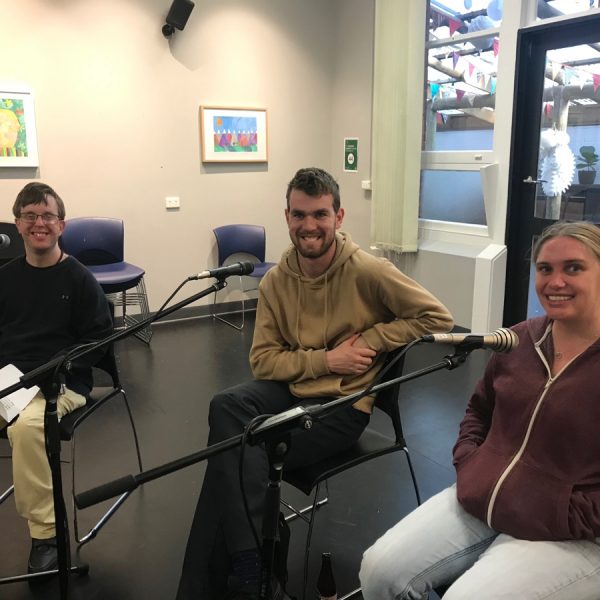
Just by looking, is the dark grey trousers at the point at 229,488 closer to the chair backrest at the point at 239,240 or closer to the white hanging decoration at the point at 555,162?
the white hanging decoration at the point at 555,162

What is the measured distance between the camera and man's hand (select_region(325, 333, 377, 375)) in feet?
5.83

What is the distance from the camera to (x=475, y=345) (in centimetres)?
122

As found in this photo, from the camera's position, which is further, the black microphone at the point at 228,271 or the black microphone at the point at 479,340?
the black microphone at the point at 228,271

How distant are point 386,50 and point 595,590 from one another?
4183 millimetres

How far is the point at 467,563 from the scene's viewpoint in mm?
1343

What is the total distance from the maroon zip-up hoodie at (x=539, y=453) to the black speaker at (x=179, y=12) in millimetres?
4002

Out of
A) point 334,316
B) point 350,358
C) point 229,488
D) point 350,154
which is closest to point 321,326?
point 334,316

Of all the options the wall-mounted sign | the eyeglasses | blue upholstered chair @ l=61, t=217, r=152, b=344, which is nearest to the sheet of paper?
the eyeglasses

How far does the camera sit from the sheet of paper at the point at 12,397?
193 centimetres

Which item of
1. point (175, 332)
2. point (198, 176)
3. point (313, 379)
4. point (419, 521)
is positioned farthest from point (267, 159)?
point (419, 521)

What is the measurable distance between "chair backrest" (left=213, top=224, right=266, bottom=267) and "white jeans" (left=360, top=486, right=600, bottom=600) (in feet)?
12.5

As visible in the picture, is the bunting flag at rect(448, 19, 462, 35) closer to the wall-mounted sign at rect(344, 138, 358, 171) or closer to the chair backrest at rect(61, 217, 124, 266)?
the wall-mounted sign at rect(344, 138, 358, 171)

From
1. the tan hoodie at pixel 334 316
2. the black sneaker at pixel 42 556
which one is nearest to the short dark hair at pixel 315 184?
the tan hoodie at pixel 334 316

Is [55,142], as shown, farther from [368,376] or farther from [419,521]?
[419,521]
